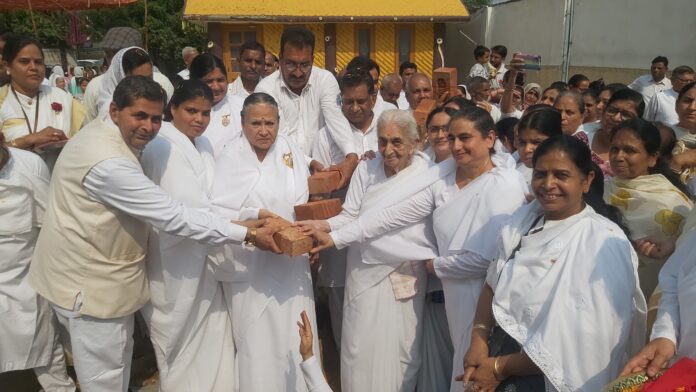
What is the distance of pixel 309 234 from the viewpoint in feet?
12.0

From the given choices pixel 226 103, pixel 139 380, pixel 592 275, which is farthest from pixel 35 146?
pixel 592 275

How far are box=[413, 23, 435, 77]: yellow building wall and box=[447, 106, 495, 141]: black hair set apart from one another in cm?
1419

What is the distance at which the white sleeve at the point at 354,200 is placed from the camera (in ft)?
13.4

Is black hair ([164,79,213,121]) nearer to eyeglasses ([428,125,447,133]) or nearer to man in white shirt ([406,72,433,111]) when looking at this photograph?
eyeglasses ([428,125,447,133])

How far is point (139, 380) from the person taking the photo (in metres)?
4.69

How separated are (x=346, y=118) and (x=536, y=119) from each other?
5.77 ft

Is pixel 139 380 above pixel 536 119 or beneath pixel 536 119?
beneath

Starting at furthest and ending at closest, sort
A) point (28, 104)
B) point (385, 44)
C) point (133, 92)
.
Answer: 1. point (385, 44)
2. point (28, 104)
3. point (133, 92)

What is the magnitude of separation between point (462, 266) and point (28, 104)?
3.82 m

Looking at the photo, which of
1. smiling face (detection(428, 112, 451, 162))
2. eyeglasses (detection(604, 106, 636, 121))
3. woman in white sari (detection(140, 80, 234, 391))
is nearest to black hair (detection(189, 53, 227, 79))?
woman in white sari (detection(140, 80, 234, 391))

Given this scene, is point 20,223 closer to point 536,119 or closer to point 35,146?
point 35,146

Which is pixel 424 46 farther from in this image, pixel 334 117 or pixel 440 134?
pixel 440 134

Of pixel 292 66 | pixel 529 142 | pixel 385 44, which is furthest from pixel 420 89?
pixel 385 44

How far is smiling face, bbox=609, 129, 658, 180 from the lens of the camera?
3.41 metres
